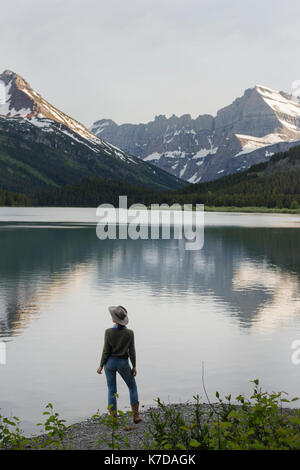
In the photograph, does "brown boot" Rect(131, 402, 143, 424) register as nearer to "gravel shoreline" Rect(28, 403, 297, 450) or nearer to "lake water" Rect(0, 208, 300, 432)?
"gravel shoreline" Rect(28, 403, 297, 450)

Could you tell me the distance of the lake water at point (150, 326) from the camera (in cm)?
2005

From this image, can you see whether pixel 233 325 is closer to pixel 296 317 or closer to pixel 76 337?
pixel 296 317

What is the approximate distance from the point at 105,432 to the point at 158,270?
4191 cm

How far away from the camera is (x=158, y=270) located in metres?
56.8

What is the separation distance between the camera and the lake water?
20047 mm

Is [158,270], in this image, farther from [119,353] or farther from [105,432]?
[105,432]

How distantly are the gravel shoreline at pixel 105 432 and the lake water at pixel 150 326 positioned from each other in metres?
1.33

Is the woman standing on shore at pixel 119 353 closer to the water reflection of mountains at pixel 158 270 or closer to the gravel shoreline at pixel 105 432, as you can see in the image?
the gravel shoreline at pixel 105 432

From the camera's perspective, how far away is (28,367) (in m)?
22.6

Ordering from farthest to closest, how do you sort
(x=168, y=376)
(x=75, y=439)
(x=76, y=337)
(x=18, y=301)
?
(x=18, y=301) < (x=76, y=337) < (x=168, y=376) < (x=75, y=439)

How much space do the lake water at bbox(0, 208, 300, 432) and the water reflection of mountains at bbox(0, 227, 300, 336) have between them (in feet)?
0.36

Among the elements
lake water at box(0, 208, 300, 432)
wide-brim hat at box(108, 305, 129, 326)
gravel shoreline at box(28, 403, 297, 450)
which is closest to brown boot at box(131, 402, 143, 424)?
gravel shoreline at box(28, 403, 297, 450)
